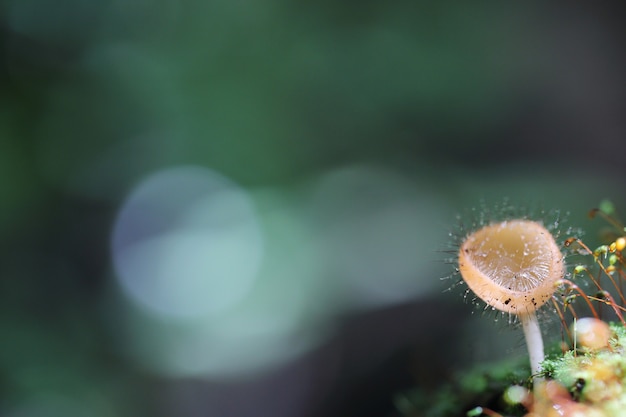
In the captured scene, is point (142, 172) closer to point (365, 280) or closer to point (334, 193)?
point (334, 193)

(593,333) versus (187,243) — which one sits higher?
(187,243)

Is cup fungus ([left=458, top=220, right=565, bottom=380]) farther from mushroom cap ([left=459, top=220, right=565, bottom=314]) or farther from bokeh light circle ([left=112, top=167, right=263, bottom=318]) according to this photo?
bokeh light circle ([left=112, top=167, right=263, bottom=318])

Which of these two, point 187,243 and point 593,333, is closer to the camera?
point 593,333

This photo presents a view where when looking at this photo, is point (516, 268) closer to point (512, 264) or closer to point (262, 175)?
point (512, 264)

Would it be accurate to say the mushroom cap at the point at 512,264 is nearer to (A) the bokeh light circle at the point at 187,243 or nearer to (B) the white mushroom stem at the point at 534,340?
(B) the white mushroom stem at the point at 534,340

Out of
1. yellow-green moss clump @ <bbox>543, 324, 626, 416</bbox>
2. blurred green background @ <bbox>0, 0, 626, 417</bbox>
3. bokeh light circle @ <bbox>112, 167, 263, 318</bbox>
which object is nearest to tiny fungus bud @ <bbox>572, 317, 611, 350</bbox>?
yellow-green moss clump @ <bbox>543, 324, 626, 416</bbox>

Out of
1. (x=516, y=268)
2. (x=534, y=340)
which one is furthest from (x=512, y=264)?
(x=534, y=340)

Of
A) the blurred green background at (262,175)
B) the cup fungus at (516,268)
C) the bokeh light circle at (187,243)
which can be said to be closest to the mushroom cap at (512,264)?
the cup fungus at (516,268)
